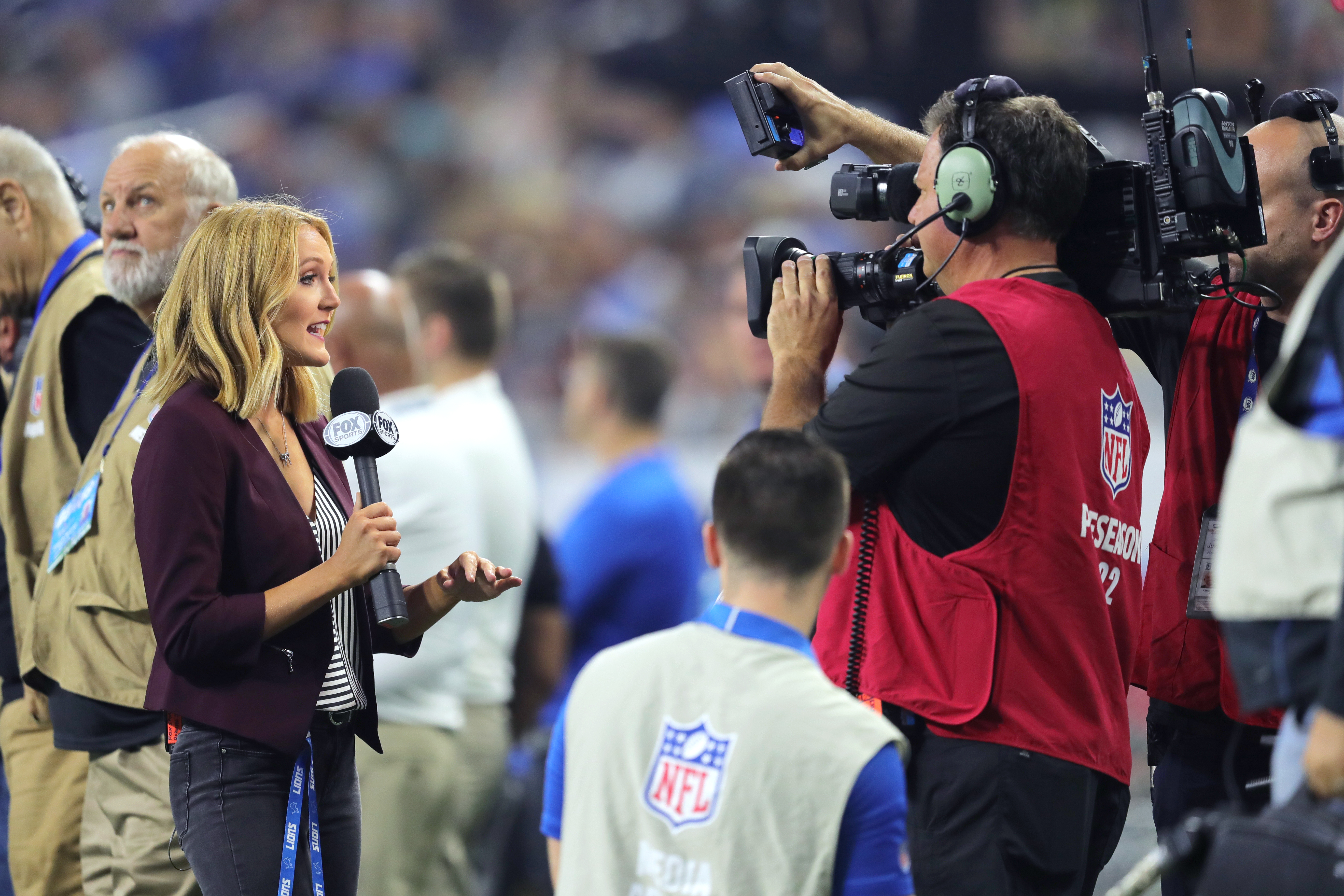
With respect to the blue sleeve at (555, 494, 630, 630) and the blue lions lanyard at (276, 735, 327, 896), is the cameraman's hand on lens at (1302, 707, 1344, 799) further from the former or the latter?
the blue sleeve at (555, 494, 630, 630)

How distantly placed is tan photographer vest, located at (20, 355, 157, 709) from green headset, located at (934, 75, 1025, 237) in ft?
4.60

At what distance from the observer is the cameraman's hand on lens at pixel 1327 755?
1385 millimetres

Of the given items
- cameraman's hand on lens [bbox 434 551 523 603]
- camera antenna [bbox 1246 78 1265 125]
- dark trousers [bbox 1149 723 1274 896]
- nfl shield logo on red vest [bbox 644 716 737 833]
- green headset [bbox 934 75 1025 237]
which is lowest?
dark trousers [bbox 1149 723 1274 896]

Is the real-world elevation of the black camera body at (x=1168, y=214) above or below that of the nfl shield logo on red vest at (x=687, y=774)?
above

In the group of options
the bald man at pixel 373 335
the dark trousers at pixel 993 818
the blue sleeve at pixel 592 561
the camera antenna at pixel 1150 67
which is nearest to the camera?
the dark trousers at pixel 993 818

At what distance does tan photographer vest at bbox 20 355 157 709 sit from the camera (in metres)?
2.55

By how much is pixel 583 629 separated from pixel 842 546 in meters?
2.77

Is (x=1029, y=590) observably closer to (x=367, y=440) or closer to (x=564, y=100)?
(x=367, y=440)

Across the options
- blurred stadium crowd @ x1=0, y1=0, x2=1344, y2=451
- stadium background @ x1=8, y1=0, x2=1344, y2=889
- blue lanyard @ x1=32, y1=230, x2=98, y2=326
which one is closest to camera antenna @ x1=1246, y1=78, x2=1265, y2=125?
blue lanyard @ x1=32, y1=230, x2=98, y2=326

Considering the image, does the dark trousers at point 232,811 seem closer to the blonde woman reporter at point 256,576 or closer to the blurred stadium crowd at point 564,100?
the blonde woman reporter at point 256,576

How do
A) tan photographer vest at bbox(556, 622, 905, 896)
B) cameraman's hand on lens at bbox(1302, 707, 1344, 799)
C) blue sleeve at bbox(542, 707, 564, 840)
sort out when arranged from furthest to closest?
blue sleeve at bbox(542, 707, 564, 840) < tan photographer vest at bbox(556, 622, 905, 896) < cameraman's hand on lens at bbox(1302, 707, 1344, 799)

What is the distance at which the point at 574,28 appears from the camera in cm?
911

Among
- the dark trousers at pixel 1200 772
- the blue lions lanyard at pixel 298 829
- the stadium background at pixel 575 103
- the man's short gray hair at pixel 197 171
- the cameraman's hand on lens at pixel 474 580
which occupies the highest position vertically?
the stadium background at pixel 575 103

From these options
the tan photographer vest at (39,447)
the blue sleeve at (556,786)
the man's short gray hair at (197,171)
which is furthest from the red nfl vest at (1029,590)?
the tan photographer vest at (39,447)
